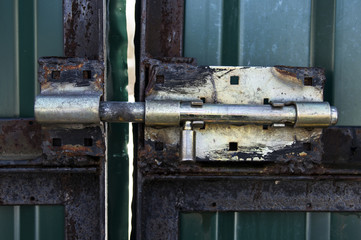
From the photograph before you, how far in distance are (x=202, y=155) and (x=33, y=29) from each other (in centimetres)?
65

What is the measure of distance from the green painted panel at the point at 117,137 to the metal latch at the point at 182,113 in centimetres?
14

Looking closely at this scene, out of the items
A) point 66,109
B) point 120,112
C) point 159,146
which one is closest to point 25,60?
point 66,109

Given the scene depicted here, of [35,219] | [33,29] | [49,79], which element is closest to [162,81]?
[49,79]

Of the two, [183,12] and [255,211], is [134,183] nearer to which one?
[255,211]

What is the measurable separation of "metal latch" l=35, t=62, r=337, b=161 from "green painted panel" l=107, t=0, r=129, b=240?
143mm

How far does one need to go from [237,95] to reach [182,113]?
0.18 metres

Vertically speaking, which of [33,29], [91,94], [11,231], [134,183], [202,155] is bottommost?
[11,231]

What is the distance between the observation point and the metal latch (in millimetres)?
824

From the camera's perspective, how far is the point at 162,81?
0.90 meters

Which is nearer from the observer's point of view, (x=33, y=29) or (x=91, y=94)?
(x=91, y=94)

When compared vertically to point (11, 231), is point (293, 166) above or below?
above

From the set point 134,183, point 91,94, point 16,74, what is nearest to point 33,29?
point 16,74

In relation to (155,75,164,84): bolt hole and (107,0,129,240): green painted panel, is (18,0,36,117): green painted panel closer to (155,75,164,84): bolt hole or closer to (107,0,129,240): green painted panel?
(107,0,129,240): green painted panel

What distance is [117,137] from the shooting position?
3.28 feet
